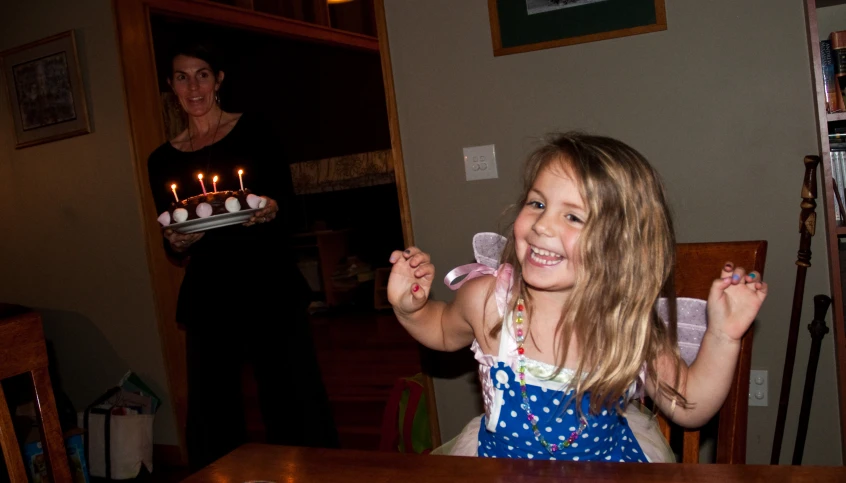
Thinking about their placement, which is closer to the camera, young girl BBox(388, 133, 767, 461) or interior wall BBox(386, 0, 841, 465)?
young girl BBox(388, 133, 767, 461)

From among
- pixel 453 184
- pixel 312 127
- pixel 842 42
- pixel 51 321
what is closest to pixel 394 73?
pixel 453 184

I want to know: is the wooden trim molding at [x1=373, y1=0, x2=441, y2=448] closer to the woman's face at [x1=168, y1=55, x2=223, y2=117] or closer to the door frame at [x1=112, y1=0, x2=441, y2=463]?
the woman's face at [x1=168, y1=55, x2=223, y2=117]

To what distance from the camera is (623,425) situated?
1327 millimetres

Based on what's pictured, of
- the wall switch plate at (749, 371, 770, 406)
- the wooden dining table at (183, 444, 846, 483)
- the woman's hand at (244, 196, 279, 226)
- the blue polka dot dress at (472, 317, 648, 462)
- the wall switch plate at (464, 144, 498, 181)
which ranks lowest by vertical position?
the wall switch plate at (749, 371, 770, 406)

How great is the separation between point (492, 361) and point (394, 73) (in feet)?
4.96

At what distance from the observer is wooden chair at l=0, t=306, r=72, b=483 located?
49.0 inches

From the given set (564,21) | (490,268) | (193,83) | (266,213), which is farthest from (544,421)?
(193,83)

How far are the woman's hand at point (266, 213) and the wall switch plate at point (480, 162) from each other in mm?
742

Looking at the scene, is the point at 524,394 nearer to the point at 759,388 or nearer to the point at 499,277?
the point at 499,277

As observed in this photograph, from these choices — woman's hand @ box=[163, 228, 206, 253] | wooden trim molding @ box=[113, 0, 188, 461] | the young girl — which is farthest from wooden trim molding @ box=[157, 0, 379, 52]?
the young girl

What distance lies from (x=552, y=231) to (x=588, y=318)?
17 cm

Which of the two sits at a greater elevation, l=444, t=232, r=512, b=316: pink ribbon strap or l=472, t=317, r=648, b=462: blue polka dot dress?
l=444, t=232, r=512, b=316: pink ribbon strap

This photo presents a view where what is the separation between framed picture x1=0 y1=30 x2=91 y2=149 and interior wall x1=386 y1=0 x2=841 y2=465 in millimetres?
1781

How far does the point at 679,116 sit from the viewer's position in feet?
7.36
